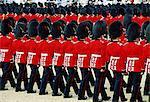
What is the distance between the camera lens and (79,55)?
13070 mm

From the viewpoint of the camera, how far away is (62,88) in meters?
13.9

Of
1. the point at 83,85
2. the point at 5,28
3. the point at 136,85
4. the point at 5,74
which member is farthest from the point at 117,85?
the point at 5,28

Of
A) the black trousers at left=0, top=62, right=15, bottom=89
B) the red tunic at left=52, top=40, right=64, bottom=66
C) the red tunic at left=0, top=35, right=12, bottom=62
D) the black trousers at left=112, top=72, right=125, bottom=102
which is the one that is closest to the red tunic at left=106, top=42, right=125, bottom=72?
the black trousers at left=112, top=72, right=125, bottom=102

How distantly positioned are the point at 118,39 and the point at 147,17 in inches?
401

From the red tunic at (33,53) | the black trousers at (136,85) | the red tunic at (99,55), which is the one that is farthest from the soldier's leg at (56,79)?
the black trousers at (136,85)

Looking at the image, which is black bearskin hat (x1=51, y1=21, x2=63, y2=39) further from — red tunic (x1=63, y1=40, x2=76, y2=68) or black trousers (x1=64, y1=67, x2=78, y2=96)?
black trousers (x1=64, y1=67, x2=78, y2=96)

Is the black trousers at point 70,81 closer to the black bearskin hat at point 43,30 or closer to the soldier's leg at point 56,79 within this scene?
the soldier's leg at point 56,79

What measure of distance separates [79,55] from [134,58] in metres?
1.44

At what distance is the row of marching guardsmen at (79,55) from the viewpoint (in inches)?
484

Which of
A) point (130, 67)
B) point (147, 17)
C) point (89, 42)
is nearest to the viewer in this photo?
point (130, 67)

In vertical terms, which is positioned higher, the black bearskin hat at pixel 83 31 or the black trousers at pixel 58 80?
the black bearskin hat at pixel 83 31

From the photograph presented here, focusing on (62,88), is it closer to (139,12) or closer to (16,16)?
(139,12)

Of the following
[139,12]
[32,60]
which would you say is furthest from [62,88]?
[139,12]

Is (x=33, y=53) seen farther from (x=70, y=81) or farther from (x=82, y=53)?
(x=82, y=53)
